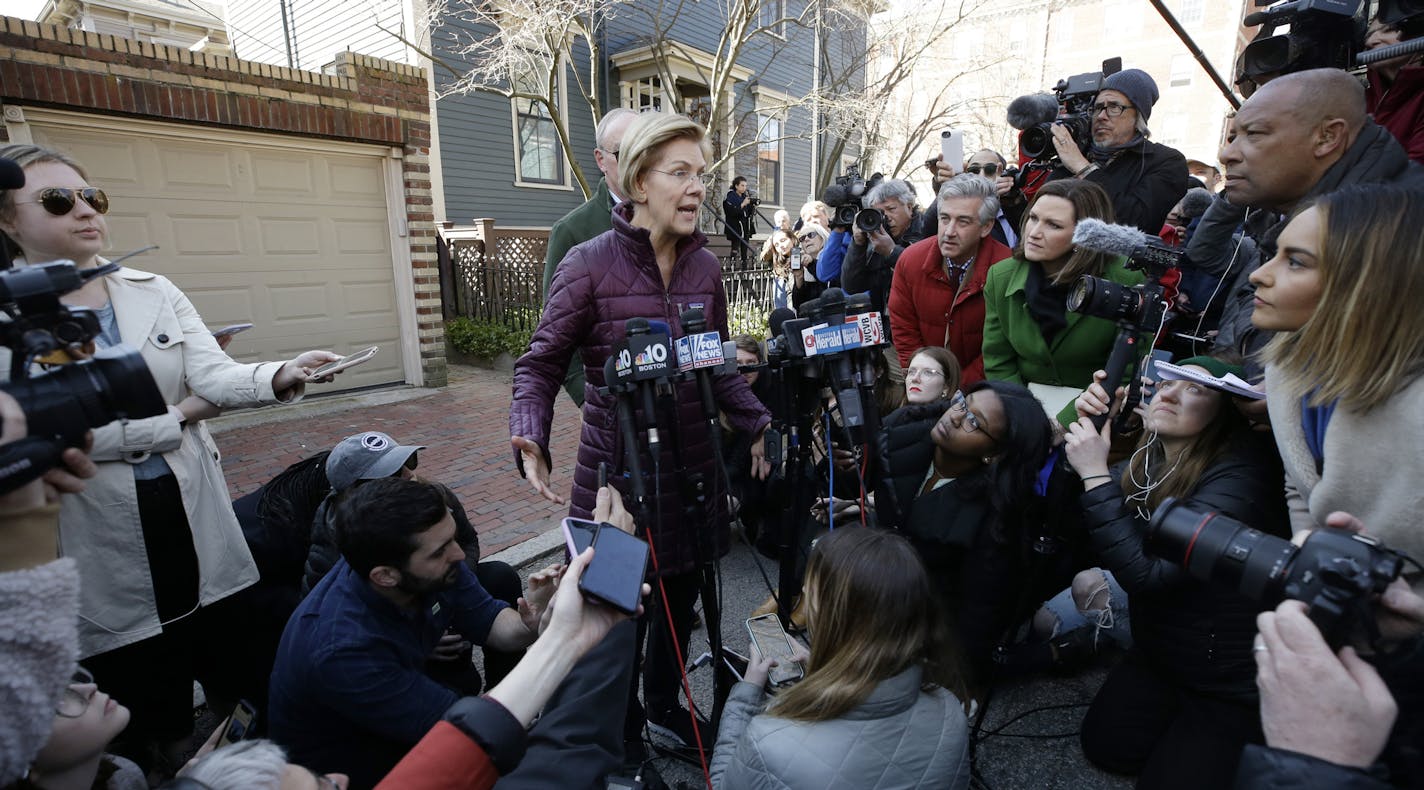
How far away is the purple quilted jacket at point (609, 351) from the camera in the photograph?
2.03m

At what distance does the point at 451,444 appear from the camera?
18.8ft

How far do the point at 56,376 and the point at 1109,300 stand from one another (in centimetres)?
246

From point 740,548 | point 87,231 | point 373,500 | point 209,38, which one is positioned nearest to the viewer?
point 373,500

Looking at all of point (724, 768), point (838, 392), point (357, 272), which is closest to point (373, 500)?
point (724, 768)

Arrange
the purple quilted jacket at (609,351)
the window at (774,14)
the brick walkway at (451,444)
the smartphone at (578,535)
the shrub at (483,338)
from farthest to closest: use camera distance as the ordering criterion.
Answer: the window at (774,14), the shrub at (483,338), the brick walkway at (451,444), the purple quilted jacket at (609,351), the smartphone at (578,535)

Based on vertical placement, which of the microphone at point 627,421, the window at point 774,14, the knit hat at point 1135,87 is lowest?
the microphone at point 627,421

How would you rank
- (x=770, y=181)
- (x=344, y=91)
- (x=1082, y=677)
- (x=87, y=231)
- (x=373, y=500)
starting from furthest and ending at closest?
(x=770, y=181)
(x=344, y=91)
(x=1082, y=677)
(x=87, y=231)
(x=373, y=500)

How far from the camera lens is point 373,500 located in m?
1.91

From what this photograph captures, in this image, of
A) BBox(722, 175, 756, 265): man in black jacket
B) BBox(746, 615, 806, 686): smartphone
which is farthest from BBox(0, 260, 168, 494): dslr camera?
BBox(722, 175, 756, 265): man in black jacket

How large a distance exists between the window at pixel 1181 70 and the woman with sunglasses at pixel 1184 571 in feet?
95.8

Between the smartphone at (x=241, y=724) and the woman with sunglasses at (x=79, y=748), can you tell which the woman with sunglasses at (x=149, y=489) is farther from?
the woman with sunglasses at (x=79, y=748)

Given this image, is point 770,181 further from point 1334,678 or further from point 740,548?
point 1334,678

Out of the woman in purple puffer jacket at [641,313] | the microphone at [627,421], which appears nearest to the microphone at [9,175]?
the woman in purple puffer jacket at [641,313]

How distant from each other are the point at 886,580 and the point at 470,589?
4.85 ft
